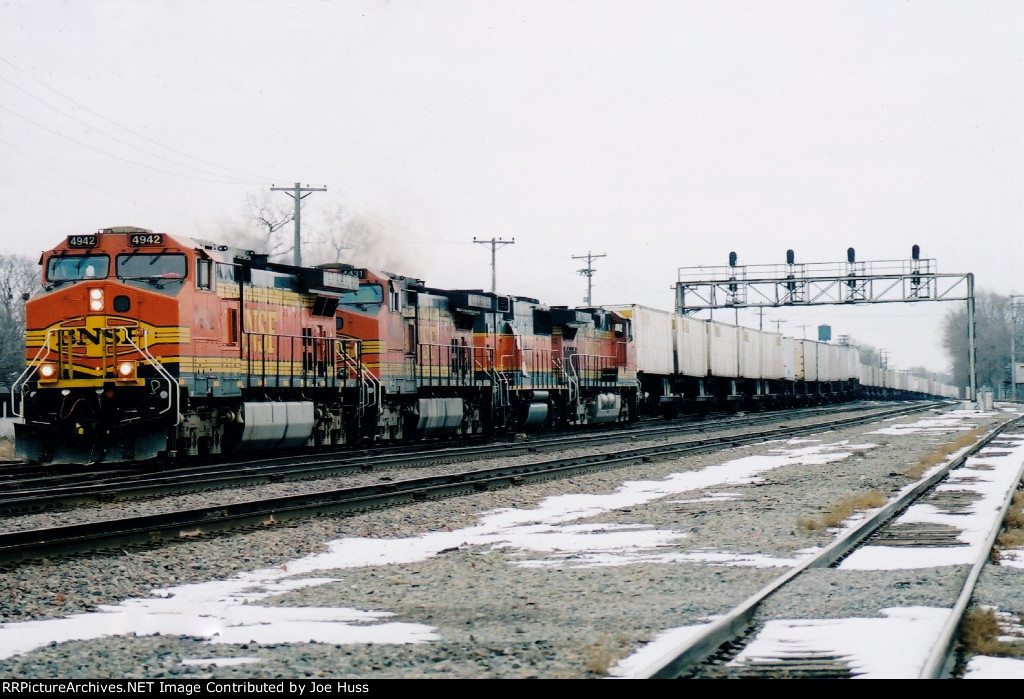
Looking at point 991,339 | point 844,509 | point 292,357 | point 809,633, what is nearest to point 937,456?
point 844,509

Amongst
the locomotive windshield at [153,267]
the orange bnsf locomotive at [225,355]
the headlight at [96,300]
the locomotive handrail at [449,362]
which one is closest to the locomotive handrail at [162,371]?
the orange bnsf locomotive at [225,355]

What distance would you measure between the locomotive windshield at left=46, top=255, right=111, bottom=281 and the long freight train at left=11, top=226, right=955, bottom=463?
0.02 meters

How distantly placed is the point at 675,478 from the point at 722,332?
31.1 metres

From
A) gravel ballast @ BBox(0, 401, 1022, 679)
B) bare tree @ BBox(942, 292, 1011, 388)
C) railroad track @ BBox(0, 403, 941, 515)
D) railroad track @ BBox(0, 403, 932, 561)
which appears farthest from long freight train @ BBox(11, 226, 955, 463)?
bare tree @ BBox(942, 292, 1011, 388)

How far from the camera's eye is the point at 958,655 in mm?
5766

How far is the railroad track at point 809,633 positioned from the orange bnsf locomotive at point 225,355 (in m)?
10.9

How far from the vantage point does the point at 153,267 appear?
18406 millimetres

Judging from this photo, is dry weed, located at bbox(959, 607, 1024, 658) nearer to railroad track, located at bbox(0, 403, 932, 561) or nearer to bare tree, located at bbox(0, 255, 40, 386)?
railroad track, located at bbox(0, 403, 932, 561)

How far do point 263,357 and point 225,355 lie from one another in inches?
40.9

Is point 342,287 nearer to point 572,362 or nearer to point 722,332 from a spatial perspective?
point 572,362

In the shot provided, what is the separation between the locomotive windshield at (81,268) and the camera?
18.5 m

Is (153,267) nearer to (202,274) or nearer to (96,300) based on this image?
(202,274)

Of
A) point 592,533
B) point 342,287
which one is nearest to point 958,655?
point 592,533

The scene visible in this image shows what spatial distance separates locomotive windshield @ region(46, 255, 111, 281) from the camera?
727 inches
